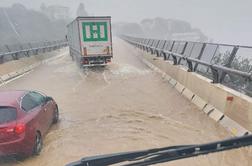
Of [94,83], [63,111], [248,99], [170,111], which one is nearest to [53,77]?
[94,83]

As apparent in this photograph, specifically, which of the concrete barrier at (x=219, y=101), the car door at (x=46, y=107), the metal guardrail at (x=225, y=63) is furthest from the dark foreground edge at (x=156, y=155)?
the car door at (x=46, y=107)

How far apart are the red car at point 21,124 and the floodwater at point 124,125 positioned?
37cm

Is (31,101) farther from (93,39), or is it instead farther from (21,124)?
(93,39)

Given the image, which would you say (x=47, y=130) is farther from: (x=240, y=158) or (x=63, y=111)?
(x=240, y=158)

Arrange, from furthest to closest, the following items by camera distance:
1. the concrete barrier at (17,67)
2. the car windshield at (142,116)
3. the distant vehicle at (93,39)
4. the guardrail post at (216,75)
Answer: the distant vehicle at (93,39) < the concrete barrier at (17,67) < the guardrail post at (216,75) < the car windshield at (142,116)

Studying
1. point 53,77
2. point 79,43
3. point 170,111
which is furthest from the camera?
point 79,43

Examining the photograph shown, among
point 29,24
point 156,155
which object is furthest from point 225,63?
point 29,24


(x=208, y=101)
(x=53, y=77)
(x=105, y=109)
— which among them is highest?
(x=208, y=101)

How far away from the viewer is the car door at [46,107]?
26.7 ft

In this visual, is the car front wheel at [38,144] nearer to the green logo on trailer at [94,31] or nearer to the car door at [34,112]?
the car door at [34,112]

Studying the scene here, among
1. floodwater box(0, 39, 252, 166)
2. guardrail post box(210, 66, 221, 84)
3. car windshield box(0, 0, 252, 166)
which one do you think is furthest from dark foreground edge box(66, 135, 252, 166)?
guardrail post box(210, 66, 221, 84)

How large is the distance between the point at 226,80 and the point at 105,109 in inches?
169

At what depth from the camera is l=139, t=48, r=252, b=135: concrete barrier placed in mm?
7188

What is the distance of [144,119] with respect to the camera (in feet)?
30.9
